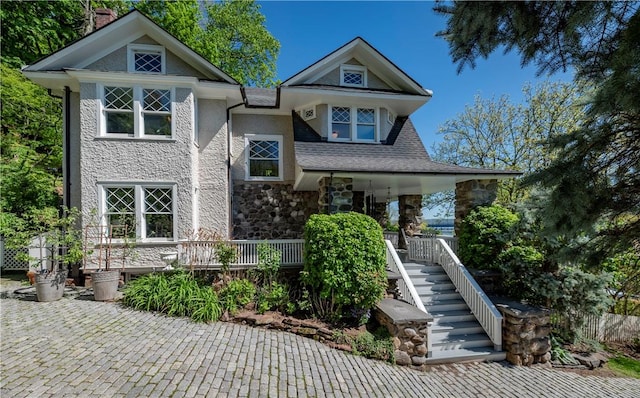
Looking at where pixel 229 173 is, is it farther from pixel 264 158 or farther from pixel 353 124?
pixel 353 124

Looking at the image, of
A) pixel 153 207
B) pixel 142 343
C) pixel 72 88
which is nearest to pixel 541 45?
pixel 142 343

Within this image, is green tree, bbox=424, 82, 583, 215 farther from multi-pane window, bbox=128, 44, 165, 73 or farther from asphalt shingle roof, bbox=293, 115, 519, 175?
multi-pane window, bbox=128, 44, 165, 73

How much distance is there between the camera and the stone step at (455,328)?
Result: 6836mm

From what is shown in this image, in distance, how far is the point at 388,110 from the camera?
37.2ft

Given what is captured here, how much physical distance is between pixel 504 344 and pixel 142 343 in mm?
8268

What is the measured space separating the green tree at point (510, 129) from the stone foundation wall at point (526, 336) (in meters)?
10.8

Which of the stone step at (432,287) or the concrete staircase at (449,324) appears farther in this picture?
the stone step at (432,287)

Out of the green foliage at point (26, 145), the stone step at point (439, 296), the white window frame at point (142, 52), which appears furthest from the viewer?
the green foliage at point (26, 145)

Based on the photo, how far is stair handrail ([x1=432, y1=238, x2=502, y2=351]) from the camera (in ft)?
21.8

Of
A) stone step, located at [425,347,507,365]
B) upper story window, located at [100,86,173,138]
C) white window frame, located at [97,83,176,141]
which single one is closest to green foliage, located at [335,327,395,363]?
stone step, located at [425,347,507,365]

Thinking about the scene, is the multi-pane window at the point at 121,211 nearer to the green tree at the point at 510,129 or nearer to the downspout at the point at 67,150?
the downspout at the point at 67,150

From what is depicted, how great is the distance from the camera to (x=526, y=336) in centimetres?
636

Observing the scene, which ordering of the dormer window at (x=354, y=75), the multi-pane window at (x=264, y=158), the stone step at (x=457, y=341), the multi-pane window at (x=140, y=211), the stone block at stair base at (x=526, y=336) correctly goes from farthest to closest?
the dormer window at (x=354, y=75) → the multi-pane window at (x=264, y=158) → the multi-pane window at (x=140, y=211) → the stone step at (x=457, y=341) → the stone block at stair base at (x=526, y=336)

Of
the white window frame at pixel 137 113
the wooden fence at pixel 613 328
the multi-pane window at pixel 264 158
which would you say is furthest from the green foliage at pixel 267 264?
the wooden fence at pixel 613 328
